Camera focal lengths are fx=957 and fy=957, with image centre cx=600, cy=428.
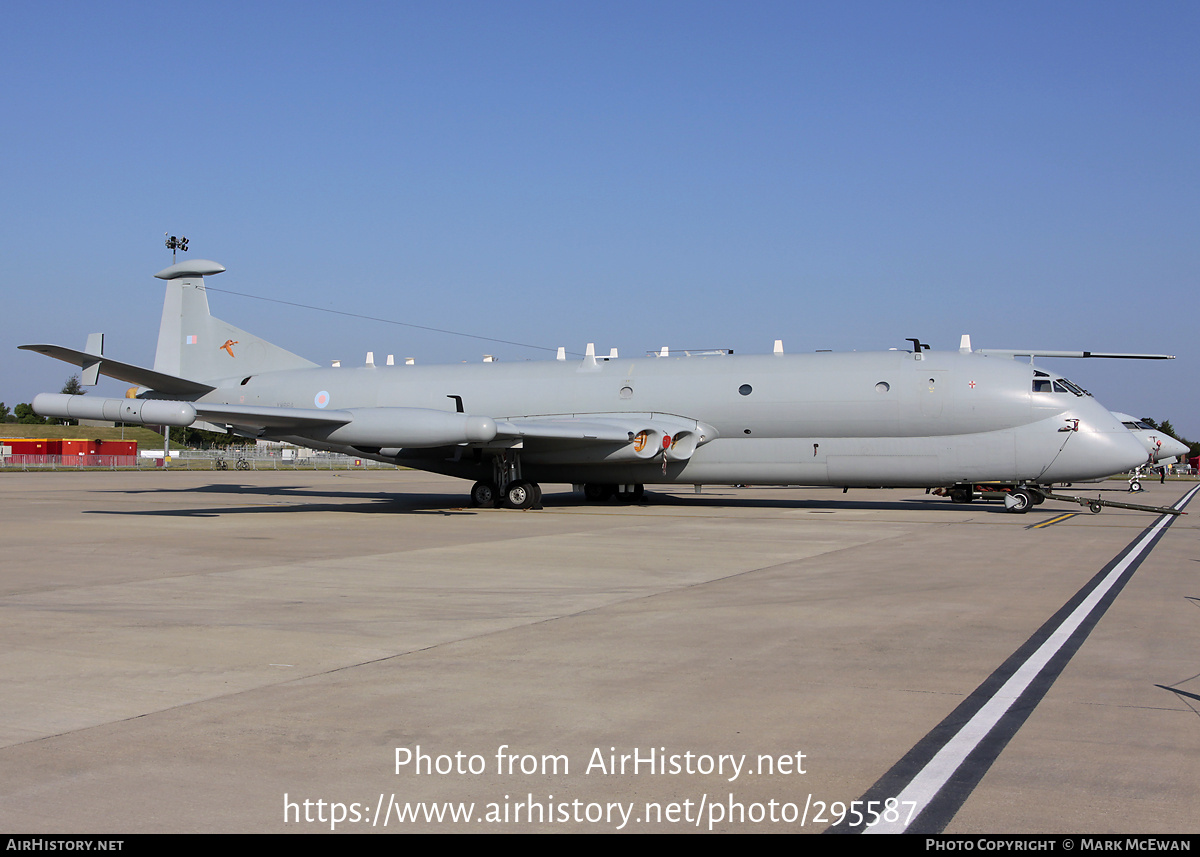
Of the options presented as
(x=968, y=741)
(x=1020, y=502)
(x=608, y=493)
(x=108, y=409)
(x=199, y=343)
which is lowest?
(x=968, y=741)

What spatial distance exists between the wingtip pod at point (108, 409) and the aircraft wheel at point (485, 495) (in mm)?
7353

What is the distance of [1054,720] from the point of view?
514cm

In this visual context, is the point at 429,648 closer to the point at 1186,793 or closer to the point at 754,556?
the point at 1186,793

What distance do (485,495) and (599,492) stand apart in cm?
389

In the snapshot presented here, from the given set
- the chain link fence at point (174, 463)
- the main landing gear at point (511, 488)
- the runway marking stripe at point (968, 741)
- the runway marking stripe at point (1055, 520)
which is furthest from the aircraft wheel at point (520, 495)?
the chain link fence at point (174, 463)

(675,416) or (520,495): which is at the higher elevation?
(675,416)

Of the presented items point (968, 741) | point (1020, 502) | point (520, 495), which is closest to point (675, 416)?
point (520, 495)

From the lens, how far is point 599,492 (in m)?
26.1

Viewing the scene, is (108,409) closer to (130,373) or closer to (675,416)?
(130,373)

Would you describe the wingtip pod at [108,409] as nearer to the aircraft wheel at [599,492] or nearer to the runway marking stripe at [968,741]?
the aircraft wheel at [599,492]

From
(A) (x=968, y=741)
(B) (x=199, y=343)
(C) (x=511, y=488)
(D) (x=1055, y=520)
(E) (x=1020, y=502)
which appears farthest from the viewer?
(B) (x=199, y=343)

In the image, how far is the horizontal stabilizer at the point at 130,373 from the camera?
1986cm

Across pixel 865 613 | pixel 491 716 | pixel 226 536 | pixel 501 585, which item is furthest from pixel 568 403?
pixel 491 716
